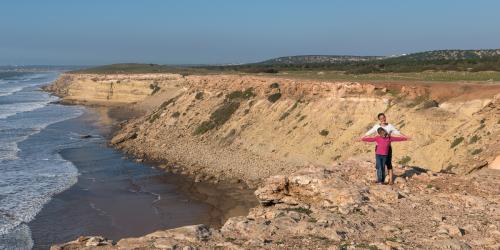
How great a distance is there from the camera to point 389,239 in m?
9.53

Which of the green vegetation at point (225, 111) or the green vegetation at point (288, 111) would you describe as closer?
the green vegetation at point (288, 111)

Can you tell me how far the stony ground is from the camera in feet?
31.3

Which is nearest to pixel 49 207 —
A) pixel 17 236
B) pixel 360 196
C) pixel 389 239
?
pixel 17 236

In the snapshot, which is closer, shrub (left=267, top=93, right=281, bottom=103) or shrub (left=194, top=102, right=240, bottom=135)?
shrub (left=267, top=93, right=281, bottom=103)

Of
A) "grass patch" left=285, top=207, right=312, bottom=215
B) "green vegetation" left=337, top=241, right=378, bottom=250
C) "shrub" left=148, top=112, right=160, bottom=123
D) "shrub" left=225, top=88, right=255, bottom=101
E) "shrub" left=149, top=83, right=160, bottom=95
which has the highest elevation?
"shrub" left=225, top=88, right=255, bottom=101

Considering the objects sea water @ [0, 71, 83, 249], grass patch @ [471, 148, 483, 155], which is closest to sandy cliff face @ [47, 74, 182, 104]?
sea water @ [0, 71, 83, 249]

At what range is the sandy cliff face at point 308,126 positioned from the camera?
2242cm

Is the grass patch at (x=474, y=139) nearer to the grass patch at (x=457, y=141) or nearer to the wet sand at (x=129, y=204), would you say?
the grass patch at (x=457, y=141)

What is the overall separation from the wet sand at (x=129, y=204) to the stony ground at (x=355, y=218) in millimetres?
7245

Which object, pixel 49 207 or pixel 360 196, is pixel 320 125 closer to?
pixel 49 207

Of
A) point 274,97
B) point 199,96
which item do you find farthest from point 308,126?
point 199,96

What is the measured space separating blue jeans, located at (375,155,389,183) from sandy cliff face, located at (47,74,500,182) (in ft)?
19.3

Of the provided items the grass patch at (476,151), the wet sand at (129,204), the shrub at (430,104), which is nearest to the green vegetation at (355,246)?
the wet sand at (129,204)

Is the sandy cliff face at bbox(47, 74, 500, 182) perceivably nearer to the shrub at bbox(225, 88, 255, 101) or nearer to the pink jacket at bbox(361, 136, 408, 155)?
the shrub at bbox(225, 88, 255, 101)
